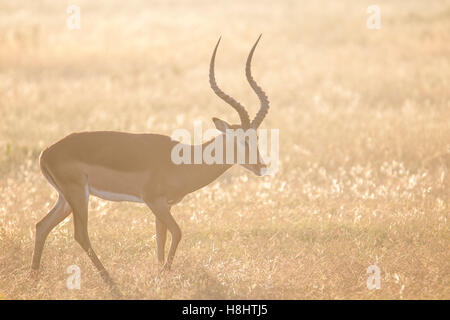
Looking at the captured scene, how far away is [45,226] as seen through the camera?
22.1ft

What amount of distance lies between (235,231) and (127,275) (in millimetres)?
1677

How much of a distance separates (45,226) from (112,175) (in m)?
0.93

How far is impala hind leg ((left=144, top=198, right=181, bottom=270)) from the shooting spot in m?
6.47

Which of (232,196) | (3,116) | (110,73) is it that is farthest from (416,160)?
(110,73)

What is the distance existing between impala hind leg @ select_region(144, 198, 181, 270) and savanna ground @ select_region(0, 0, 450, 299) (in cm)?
23

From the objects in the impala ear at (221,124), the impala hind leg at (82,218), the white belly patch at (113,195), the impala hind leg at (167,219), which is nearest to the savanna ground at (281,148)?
the impala hind leg at (82,218)

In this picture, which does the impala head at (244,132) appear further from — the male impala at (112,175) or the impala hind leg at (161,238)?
the impala hind leg at (161,238)

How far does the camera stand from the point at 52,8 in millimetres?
29734

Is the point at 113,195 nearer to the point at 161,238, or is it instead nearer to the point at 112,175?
the point at 112,175

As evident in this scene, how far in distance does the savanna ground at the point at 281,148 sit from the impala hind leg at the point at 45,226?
15cm

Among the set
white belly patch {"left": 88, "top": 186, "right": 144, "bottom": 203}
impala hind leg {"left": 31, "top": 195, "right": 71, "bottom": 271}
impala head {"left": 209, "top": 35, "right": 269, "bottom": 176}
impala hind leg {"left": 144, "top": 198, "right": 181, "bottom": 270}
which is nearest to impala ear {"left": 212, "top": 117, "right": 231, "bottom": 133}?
impala head {"left": 209, "top": 35, "right": 269, "bottom": 176}

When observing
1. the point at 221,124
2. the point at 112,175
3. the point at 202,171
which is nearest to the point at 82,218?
the point at 112,175

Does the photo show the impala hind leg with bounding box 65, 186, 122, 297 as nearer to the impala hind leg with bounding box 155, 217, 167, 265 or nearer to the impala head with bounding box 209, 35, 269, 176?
the impala hind leg with bounding box 155, 217, 167, 265

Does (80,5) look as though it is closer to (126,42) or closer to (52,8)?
(52,8)
